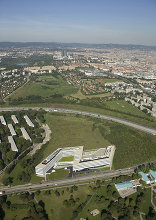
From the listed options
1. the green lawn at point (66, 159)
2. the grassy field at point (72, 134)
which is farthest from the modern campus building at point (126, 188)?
the grassy field at point (72, 134)

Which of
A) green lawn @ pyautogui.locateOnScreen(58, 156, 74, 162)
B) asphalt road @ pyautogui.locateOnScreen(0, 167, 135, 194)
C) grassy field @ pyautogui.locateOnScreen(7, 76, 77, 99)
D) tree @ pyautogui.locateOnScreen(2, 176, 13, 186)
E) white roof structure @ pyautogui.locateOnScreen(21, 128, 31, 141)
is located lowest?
asphalt road @ pyautogui.locateOnScreen(0, 167, 135, 194)

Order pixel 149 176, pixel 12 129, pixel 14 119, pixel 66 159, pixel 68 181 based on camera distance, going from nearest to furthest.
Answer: pixel 68 181, pixel 149 176, pixel 66 159, pixel 12 129, pixel 14 119

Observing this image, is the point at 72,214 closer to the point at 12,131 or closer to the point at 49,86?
the point at 12,131

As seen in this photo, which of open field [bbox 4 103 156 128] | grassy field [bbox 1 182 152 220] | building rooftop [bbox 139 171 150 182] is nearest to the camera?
grassy field [bbox 1 182 152 220]

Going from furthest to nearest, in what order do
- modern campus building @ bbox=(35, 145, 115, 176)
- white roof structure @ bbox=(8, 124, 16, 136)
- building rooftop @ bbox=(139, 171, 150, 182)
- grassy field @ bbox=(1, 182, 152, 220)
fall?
1. white roof structure @ bbox=(8, 124, 16, 136)
2. modern campus building @ bbox=(35, 145, 115, 176)
3. building rooftop @ bbox=(139, 171, 150, 182)
4. grassy field @ bbox=(1, 182, 152, 220)

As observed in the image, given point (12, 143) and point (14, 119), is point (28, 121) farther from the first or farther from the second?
point (12, 143)

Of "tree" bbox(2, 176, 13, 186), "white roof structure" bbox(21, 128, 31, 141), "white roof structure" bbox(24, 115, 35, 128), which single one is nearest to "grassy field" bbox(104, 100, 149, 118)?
"white roof structure" bbox(24, 115, 35, 128)

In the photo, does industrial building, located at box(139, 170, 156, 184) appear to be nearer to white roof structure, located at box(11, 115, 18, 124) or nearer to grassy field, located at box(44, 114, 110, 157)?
grassy field, located at box(44, 114, 110, 157)

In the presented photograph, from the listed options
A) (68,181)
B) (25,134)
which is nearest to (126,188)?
(68,181)
